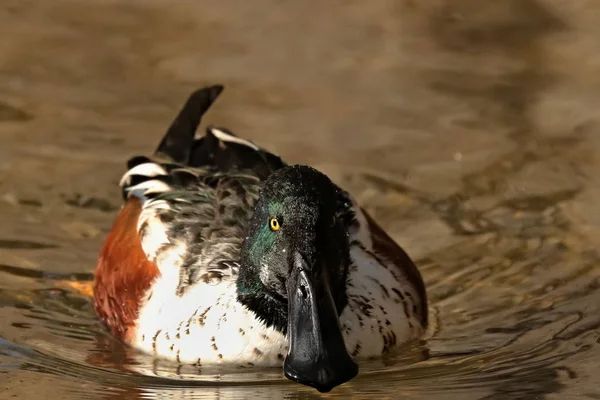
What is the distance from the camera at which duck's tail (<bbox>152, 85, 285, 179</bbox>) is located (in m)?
6.61

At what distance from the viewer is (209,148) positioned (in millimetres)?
6906

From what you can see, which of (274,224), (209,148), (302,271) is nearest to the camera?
(302,271)

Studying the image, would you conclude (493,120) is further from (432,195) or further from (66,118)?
(66,118)

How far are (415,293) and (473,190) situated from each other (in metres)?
1.76

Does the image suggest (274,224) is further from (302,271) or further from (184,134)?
(184,134)

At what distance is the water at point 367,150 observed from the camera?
5.66 meters

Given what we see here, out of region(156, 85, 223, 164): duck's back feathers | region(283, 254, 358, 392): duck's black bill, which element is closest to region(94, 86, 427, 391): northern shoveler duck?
region(283, 254, 358, 392): duck's black bill

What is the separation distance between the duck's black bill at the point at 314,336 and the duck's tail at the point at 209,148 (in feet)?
4.80

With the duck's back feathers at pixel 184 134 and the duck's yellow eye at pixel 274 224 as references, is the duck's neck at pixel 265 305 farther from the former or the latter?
the duck's back feathers at pixel 184 134

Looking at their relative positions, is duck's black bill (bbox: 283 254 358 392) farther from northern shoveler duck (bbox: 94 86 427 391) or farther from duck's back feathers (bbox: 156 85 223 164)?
duck's back feathers (bbox: 156 85 223 164)

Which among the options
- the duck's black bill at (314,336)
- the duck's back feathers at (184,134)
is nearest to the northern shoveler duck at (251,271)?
the duck's black bill at (314,336)

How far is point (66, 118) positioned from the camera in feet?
28.7

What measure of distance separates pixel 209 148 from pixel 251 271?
159cm

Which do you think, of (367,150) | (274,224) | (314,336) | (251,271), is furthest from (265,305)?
(367,150)
